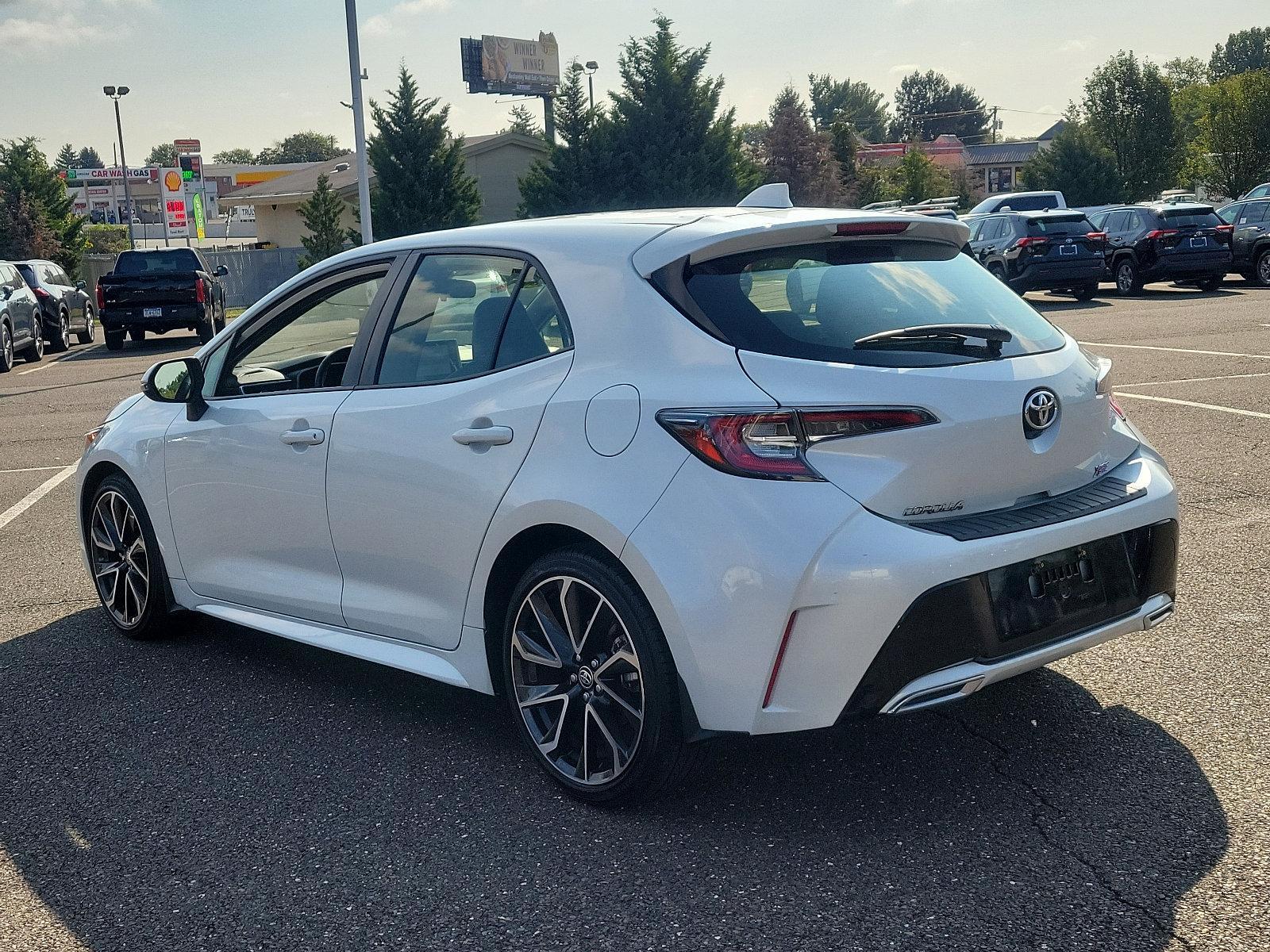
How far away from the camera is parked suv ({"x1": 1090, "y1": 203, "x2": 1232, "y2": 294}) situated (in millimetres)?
25422

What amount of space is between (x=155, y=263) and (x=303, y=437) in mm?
22698

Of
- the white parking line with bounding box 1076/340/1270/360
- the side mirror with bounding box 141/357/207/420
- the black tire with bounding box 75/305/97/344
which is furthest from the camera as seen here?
the black tire with bounding box 75/305/97/344

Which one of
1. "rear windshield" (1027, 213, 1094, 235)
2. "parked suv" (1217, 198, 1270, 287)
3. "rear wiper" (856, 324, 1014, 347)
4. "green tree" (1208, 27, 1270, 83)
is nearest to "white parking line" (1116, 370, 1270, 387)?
"rear wiper" (856, 324, 1014, 347)

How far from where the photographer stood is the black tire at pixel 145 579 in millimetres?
5547

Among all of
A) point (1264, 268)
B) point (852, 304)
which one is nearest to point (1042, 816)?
point (852, 304)

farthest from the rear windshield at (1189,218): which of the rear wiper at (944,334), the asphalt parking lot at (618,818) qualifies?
the rear wiper at (944,334)

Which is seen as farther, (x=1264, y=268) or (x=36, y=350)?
(x=1264, y=268)

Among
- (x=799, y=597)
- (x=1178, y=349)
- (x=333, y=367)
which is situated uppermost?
(x=333, y=367)

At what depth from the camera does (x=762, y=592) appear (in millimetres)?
3262

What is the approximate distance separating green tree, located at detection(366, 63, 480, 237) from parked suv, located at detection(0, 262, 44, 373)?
21.6 m

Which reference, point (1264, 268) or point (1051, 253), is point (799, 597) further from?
point (1264, 268)

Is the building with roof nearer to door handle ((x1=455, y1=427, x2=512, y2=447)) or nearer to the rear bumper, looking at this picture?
door handle ((x1=455, y1=427, x2=512, y2=447))

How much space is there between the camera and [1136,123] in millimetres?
60250

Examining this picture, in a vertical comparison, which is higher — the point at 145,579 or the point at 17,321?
the point at 17,321
